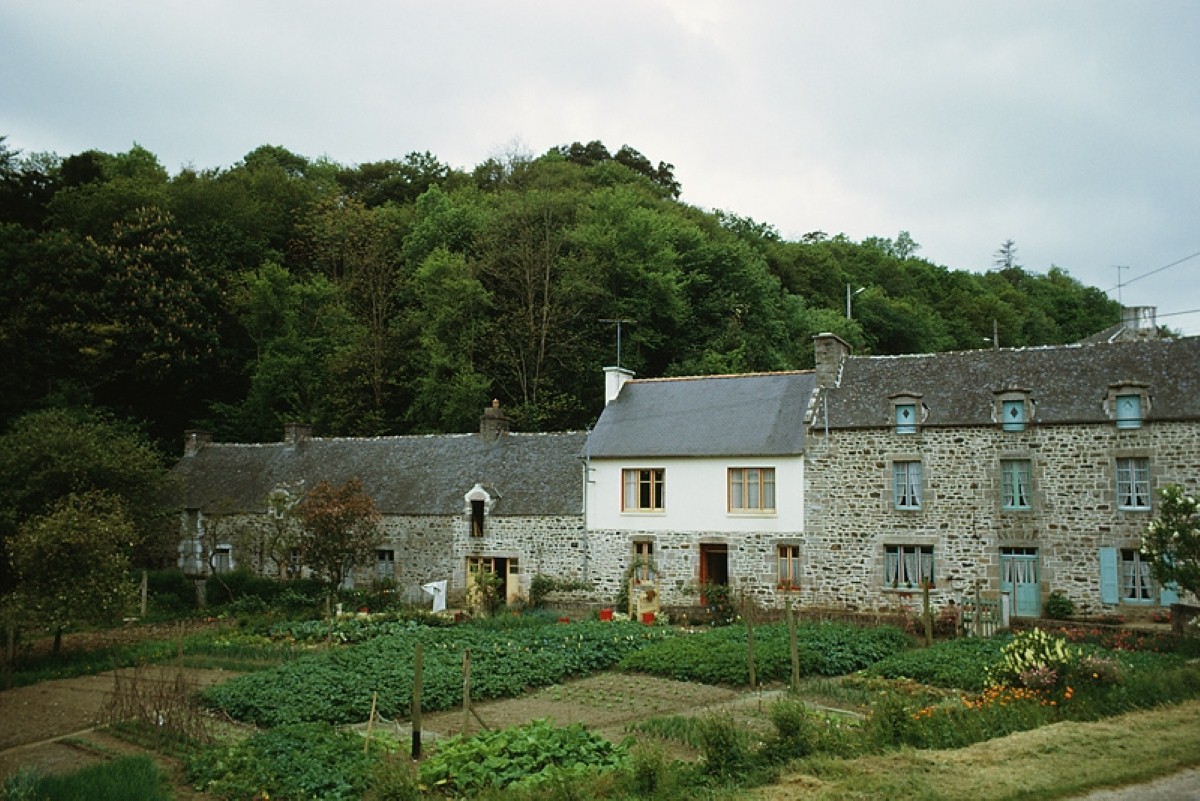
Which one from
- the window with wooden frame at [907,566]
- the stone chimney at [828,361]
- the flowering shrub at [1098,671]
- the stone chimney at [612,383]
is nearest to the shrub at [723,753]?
the flowering shrub at [1098,671]

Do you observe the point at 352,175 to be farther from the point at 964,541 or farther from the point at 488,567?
the point at 964,541

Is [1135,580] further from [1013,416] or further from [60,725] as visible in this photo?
[60,725]

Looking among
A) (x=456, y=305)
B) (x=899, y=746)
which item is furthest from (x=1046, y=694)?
(x=456, y=305)

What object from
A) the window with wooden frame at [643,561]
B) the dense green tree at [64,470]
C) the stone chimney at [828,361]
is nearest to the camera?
the dense green tree at [64,470]

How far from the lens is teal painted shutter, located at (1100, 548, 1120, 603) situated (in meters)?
21.0

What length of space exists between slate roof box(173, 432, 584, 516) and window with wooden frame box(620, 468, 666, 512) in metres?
1.42

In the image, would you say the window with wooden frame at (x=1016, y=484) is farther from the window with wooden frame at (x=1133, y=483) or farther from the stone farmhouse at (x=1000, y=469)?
the window with wooden frame at (x=1133, y=483)

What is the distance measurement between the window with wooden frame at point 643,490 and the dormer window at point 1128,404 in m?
11.4

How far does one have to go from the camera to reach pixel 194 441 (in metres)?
35.5

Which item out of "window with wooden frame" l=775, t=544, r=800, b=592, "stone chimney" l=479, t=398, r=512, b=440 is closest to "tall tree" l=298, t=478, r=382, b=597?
"stone chimney" l=479, t=398, r=512, b=440

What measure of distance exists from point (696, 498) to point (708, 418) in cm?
249

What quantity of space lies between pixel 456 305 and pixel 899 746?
97.9 ft

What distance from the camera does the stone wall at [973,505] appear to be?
2128 cm

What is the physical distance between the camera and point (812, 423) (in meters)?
24.6
